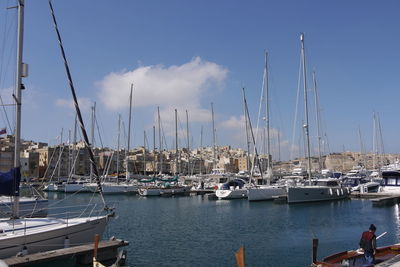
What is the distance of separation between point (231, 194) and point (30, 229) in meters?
40.8

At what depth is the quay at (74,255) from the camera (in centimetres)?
1511

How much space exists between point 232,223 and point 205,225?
2.55 m

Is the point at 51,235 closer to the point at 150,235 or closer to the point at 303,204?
the point at 150,235

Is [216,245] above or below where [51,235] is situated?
below

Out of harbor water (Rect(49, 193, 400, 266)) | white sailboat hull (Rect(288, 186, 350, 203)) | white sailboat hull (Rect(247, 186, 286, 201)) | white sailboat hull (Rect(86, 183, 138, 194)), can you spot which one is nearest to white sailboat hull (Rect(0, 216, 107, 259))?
harbor water (Rect(49, 193, 400, 266))

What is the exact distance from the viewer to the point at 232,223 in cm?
3266

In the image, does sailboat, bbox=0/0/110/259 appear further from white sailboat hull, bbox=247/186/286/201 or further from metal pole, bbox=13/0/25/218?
white sailboat hull, bbox=247/186/286/201

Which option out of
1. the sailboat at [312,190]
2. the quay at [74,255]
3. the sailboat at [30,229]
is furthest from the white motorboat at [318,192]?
the quay at [74,255]

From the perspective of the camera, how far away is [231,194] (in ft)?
183

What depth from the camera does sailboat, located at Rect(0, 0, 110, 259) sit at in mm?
16297

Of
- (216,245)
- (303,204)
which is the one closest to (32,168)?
(303,204)

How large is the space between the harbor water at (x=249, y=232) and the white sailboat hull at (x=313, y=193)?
94.4 inches

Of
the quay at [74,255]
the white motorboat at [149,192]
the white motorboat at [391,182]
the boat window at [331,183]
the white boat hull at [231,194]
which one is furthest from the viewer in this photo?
the white motorboat at [149,192]

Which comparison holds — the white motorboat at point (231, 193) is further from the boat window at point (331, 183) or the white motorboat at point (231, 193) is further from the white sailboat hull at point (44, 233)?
the white sailboat hull at point (44, 233)
